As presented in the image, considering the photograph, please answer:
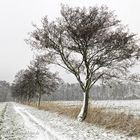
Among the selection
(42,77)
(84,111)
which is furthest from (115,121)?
(42,77)

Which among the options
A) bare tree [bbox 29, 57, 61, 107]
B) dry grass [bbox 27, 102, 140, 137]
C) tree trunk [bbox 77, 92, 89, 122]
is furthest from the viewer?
bare tree [bbox 29, 57, 61, 107]

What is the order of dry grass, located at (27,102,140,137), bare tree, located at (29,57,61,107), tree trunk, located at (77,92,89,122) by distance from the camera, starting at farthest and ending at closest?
bare tree, located at (29,57,61,107)
tree trunk, located at (77,92,89,122)
dry grass, located at (27,102,140,137)

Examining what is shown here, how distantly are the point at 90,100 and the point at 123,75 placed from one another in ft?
10.8

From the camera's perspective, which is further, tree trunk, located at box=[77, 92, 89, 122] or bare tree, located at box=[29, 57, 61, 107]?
bare tree, located at box=[29, 57, 61, 107]

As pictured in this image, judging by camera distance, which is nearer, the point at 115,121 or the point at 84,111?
the point at 115,121

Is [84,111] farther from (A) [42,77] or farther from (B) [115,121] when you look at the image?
(A) [42,77]

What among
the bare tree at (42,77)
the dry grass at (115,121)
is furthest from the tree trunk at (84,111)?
A: the bare tree at (42,77)

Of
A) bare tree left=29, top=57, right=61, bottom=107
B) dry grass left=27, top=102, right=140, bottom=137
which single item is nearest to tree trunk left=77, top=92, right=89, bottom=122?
dry grass left=27, top=102, right=140, bottom=137

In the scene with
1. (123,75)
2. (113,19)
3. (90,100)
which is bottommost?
(90,100)

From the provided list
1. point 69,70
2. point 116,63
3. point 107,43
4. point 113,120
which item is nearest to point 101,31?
point 107,43

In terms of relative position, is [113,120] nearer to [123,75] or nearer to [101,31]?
[123,75]

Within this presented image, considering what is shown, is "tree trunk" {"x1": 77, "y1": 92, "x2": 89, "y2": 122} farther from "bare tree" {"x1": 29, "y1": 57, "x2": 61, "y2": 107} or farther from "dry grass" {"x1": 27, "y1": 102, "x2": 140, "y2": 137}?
"bare tree" {"x1": 29, "y1": 57, "x2": 61, "y2": 107}

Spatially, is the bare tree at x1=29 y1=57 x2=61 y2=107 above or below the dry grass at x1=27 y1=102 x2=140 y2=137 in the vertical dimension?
above

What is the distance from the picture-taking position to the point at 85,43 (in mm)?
20594
